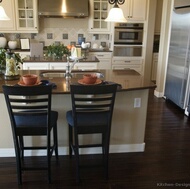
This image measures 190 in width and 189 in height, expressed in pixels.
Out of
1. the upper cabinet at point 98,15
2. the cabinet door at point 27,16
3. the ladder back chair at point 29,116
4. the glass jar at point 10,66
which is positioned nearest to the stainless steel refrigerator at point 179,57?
the upper cabinet at point 98,15

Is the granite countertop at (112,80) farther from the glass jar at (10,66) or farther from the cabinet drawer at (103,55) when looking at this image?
the cabinet drawer at (103,55)

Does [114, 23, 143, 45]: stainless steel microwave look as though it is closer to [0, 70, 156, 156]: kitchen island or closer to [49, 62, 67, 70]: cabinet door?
[49, 62, 67, 70]: cabinet door

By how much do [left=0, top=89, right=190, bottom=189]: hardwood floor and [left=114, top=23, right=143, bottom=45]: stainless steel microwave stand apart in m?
3.08

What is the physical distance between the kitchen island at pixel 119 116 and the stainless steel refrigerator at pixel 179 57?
1.58 meters

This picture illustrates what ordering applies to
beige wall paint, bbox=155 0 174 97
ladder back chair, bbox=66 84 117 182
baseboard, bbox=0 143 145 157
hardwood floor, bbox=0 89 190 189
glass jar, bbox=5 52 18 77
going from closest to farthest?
ladder back chair, bbox=66 84 117 182 < hardwood floor, bbox=0 89 190 189 < glass jar, bbox=5 52 18 77 < baseboard, bbox=0 143 145 157 < beige wall paint, bbox=155 0 174 97

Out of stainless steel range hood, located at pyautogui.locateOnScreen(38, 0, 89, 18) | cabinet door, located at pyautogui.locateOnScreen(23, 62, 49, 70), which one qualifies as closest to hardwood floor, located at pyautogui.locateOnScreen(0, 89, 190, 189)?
cabinet door, located at pyautogui.locateOnScreen(23, 62, 49, 70)

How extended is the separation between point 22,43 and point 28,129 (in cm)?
405

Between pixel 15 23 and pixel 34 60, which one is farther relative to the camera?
pixel 15 23

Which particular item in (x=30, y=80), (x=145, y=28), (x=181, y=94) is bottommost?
(x=181, y=94)

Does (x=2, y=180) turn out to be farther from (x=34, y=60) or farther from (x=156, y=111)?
(x=156, y=111)

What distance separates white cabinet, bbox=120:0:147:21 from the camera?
224 inches

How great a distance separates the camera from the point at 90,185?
7.91ft

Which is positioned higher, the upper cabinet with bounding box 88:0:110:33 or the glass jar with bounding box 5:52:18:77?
the upper cabinet with bounding box 88:0:110:33

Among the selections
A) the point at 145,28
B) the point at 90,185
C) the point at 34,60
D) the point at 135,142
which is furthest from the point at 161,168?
the point at 145,28
